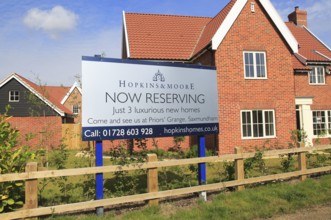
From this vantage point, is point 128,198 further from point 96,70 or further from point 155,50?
point 155,50

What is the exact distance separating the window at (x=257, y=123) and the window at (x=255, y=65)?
1.83 metres

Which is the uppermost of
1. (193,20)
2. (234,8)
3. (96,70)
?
(193,20)

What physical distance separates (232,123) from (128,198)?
10289 mm

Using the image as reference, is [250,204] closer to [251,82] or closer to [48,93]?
[48,93]

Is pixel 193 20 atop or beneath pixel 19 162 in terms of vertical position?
atop

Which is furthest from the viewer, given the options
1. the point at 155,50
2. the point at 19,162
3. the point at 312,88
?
the point at 312,88

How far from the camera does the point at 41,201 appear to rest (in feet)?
22.9

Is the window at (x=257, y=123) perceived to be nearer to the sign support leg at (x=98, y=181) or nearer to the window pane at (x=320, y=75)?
the window pane at (x=320, y=75)

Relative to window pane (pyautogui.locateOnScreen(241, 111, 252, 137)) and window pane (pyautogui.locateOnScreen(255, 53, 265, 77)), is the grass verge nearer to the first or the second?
window pane (pyautogui.locateOnScreen(241, 111, 252, 137))

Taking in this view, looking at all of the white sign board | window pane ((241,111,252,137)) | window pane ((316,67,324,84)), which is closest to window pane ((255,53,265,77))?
window pane ((241,111,252,137))

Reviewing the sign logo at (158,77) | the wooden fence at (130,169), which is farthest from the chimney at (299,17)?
the sign logo at (158,77)

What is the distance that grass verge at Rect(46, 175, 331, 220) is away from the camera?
616cm

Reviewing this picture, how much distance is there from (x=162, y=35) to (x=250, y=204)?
→ 1528 cm

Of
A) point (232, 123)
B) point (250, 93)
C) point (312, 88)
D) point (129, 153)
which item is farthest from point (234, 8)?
point (129, 153)
